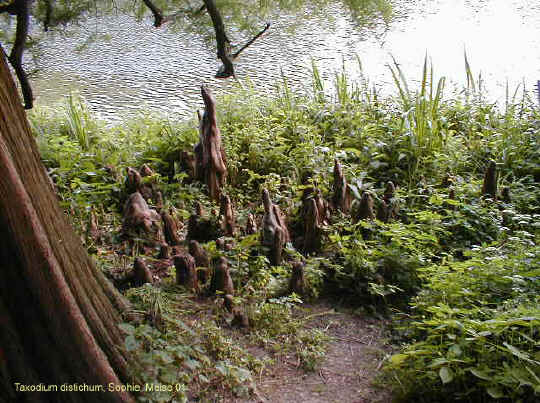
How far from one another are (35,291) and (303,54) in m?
6.01

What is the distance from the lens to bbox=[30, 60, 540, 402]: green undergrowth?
200cm

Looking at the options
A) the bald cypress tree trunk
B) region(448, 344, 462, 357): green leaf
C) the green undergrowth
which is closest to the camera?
the bald cypress tree trunk

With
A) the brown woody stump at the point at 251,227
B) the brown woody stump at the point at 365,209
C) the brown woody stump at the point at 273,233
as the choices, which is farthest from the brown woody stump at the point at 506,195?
the brown woody stump at the point at 251,227

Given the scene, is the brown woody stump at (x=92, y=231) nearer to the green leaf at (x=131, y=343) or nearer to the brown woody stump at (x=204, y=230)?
the brown woody stump at (x=204, y=230)

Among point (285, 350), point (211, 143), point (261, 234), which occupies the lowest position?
point (285, 350)

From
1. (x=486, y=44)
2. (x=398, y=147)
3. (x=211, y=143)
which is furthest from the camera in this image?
(x=486, y=44)

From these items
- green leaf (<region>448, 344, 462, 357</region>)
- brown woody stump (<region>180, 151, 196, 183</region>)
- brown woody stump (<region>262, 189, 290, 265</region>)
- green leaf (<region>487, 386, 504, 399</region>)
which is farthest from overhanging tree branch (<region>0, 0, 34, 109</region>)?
green leaf (<region>487, 386, 504, 399</region>)

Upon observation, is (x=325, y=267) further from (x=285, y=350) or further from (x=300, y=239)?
(x=285, y=350)

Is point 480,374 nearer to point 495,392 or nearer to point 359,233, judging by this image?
point 495,392

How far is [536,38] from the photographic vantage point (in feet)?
22.5

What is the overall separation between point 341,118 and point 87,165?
2298 millimetres

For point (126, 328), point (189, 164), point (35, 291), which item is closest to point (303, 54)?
point (189, 164)

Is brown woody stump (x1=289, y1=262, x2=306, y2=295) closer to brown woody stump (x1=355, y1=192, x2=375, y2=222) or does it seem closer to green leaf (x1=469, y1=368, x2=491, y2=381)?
brown woody stump (x1=355, y1=192, x2=375, y2=222)

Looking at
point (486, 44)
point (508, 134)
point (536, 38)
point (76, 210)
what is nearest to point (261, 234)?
point (76, 210)
